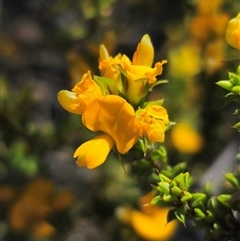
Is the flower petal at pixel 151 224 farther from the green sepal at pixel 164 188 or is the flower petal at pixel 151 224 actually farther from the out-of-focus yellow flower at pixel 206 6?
the green sepal at pixel 164 188

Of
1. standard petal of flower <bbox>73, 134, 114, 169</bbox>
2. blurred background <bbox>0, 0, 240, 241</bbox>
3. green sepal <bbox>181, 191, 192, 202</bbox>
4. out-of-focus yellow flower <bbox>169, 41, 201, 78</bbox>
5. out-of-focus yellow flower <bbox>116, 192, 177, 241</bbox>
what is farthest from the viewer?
out-of-focus yellow flower <bbox>169, 41, 201, 78</bbox>

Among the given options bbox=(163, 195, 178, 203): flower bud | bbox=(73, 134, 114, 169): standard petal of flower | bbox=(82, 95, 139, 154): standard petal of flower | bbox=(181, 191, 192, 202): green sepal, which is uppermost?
bbox=(82, 95, 139, 154): standard petal of flower

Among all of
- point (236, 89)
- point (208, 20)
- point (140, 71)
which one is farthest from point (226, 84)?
point (208, 20)

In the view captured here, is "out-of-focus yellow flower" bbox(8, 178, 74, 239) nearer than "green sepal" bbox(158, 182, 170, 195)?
No

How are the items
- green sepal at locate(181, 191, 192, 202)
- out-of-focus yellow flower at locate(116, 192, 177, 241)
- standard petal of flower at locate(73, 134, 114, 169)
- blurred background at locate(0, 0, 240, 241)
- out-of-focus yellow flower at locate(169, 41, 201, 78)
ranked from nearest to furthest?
standard petal of flower at locate(73, 134, 114, 169) → green sepal at locate(181, 191, 192, 202) → blurred background at locate(0, 0, 240, 241) → out-of-focus yellow flower at locate(116, 192, 177, 241) → out-of-focus yellow flower at locate(169, 41, 201, 78)

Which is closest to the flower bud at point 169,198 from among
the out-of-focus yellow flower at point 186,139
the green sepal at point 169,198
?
the green sepal at point 169,198

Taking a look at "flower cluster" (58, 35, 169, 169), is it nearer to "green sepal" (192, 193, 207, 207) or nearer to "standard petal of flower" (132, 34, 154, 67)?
"standard petal of flower" (132, 34, 154, 67)

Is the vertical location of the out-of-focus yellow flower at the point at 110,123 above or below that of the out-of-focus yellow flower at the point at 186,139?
above

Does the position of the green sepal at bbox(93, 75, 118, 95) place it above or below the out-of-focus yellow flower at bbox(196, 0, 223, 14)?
above

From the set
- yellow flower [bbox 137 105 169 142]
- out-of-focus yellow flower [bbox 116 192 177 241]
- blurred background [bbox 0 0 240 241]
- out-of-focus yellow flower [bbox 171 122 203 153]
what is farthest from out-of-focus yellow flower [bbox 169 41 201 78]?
yellow flower [bbox 137 105 169 142]
